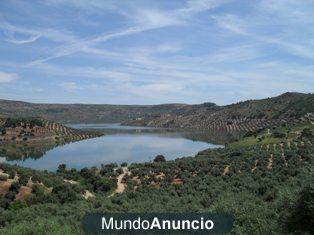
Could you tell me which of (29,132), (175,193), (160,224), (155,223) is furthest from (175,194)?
(29,132)

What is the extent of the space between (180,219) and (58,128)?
7393 inches

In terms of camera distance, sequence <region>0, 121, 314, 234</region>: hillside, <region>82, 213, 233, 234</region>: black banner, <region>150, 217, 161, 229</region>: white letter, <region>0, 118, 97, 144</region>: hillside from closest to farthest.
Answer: <region>82, 213, 233, 234</region>: black banner, <region>150, 217, 161, 229</region>: white letter, <region>0, 121, 314, 234</region>: hillside, <region>0, 118, 97, 144</region>: hillside

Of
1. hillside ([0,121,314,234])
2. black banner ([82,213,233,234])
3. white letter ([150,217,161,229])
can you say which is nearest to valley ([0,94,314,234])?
hillside ([0,121,314,234])

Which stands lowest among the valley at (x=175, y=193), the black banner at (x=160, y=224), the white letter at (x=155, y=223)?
the valley at (x=175, y=193)

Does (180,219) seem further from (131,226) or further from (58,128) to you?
(58,128)

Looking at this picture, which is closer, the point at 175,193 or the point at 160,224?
the point at 160,224

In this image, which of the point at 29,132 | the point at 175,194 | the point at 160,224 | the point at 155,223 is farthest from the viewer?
the point at 29,132

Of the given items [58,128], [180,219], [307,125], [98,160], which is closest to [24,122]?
[58,128]

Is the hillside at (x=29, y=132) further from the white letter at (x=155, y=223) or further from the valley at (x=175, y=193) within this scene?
the white letter at (x=155, y=223)

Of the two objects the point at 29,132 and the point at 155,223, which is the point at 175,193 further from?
the point at 29,132

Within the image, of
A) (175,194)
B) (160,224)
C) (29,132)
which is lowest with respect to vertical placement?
(175,194)

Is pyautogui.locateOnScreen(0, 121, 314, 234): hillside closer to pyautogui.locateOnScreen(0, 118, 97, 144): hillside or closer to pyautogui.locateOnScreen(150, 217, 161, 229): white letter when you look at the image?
pyautogui.locateOnScreen(150, 217, 161, 229): white letter

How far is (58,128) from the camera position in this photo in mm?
198875

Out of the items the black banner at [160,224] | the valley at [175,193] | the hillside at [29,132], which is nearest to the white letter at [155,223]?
the black banner at [160,224]
